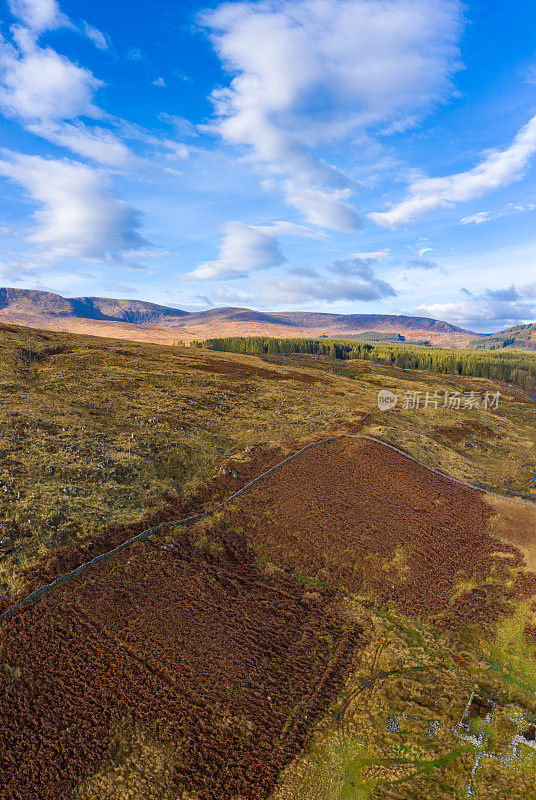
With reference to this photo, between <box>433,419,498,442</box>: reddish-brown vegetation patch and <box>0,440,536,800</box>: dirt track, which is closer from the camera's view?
<box>0,440,536,800</box>: dirt track

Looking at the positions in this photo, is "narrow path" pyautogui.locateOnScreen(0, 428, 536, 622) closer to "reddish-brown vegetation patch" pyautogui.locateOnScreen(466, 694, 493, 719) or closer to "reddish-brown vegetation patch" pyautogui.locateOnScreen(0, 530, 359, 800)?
"reddish-brown vegetation patch" pyautogui.locateOnScreen(0, 530, 359, 800)

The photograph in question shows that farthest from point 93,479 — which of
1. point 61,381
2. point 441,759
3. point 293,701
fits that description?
point 61,381

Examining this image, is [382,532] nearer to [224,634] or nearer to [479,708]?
[479,708]

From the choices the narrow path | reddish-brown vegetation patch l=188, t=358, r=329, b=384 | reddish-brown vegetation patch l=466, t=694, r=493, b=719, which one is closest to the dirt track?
the narrow path

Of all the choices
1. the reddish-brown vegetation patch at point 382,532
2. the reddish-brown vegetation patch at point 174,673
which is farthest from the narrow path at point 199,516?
the reddish-brown vegetation patch at point 382,532

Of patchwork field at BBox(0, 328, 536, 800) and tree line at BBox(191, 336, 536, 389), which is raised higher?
tree line at BBox(191, 336, 536, 389)

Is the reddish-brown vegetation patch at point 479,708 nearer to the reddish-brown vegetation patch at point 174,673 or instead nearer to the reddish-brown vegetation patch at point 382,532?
the reddish-brown vegetation patch at point 382,532

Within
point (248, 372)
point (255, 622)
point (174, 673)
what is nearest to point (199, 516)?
point (255, 622)
